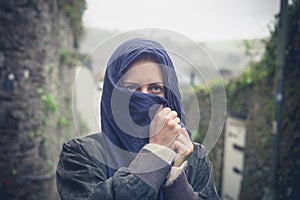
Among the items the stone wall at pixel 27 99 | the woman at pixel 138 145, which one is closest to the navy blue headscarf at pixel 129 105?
the woman at pixel 138 145

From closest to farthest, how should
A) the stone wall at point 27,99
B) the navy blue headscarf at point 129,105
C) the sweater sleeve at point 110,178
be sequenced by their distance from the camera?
the sweater sleeve at point 110,178 < the navy blue headscarf at point 129,105 < the stone wall at point 27,99

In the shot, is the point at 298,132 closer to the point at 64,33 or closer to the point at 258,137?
the point at 258,137

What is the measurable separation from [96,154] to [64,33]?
6.27 m

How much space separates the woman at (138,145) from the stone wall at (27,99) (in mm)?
3683

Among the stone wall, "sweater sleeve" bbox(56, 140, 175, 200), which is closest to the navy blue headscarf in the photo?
"sweater sleeve" bbox(56, 140, 175, 200)

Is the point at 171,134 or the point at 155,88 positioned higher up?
the point at 155,88

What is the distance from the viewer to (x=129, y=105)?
4.97 feet

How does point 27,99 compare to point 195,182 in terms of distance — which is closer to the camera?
point 195,182

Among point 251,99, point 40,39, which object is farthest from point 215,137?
point 251,99

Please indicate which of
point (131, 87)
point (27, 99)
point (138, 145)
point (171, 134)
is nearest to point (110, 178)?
point (138, 145)

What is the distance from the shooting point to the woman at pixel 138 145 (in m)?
1.30

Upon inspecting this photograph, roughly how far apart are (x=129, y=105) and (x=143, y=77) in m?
0.16

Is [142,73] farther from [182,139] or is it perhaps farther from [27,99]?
[27,99]

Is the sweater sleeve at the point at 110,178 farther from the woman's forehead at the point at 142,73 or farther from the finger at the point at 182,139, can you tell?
the woman's forehead at the point at 142,73
